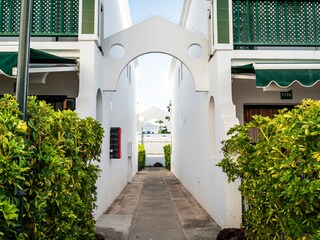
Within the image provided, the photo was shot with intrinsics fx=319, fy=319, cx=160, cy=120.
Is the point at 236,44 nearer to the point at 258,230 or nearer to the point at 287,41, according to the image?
the point at 287,41

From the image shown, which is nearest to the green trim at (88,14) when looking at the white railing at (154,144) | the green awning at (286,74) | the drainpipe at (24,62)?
the green awning at (286,74)

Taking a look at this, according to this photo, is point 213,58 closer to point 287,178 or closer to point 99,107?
point 99,107

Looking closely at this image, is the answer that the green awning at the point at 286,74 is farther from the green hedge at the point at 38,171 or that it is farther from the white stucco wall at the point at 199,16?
the green hedge at the point at 38,171

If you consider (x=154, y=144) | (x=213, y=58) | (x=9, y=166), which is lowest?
(x=9, y=166)

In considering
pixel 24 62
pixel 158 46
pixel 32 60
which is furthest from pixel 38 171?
pixel 158 46

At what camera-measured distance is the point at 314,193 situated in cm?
275

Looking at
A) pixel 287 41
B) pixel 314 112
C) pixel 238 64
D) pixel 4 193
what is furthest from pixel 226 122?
pixel 4 193

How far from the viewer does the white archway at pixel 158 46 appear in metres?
8.57

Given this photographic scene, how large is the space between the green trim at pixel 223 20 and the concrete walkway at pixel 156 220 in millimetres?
4545

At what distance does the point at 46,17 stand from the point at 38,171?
571 cm

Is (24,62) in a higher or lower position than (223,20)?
lower

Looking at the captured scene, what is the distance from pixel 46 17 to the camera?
25.7ft

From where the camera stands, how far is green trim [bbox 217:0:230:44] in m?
7.83

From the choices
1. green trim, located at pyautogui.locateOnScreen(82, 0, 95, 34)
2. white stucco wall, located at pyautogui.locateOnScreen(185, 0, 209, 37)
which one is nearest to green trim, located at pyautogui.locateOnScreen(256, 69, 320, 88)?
white stucco wall, located at pyautogui.locateOnScreen(185, 0, 209, 37)
